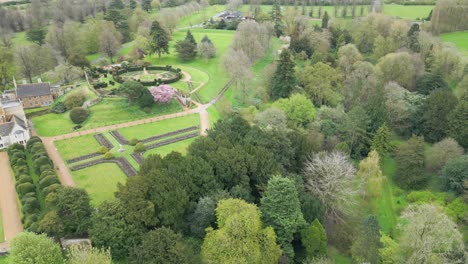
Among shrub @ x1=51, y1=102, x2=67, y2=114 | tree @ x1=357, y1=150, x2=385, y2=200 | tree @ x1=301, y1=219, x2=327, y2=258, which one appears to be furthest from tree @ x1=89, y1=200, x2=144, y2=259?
shrub @ x1=51, y1=102, x2=67, y2=114

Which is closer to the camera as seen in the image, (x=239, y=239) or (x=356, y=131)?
(x=239, y=239)

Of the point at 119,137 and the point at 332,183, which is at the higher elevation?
the point at 332,183

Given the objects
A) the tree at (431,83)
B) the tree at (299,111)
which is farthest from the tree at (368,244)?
the tree at (431,83)

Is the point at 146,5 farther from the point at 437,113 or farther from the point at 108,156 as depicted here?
the point at 437,113

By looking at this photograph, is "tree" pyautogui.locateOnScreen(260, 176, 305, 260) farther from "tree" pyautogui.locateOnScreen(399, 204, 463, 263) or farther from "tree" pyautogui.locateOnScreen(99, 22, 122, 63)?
"tree" pyautogui.locateOnScreen(99, 22, 122, 63)

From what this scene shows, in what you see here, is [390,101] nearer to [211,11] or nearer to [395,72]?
[395,72]

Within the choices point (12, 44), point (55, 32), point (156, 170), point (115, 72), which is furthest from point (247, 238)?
point (12, 44)

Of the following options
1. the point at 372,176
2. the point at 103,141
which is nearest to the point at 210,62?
the point at 103,141
